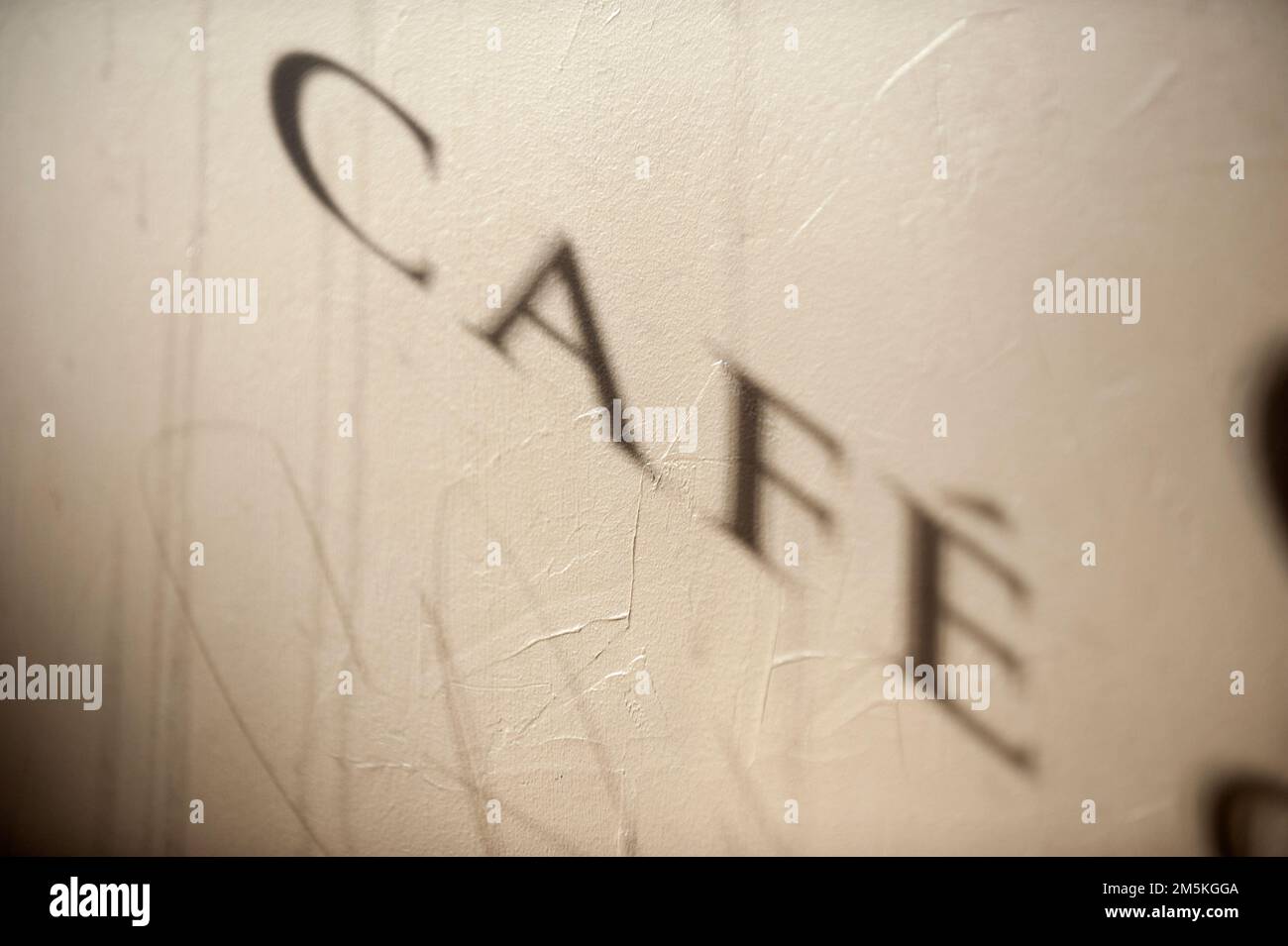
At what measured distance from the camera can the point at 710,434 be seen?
5.92 feet

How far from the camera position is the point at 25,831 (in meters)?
1.84

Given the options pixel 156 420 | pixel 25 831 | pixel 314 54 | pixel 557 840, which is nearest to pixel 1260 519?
pixel 557 840

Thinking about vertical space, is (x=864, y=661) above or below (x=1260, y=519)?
below

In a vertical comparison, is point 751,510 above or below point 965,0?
below

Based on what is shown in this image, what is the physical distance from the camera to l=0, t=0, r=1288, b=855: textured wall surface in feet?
5.89

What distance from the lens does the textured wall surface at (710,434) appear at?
179cm

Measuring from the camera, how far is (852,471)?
1804 mm
